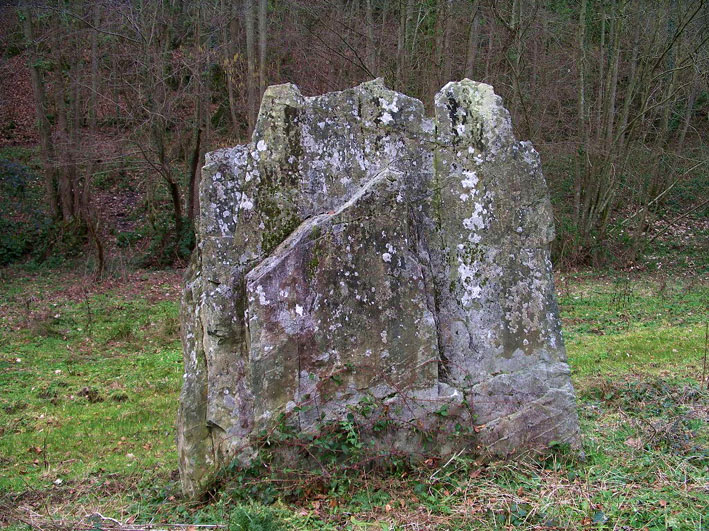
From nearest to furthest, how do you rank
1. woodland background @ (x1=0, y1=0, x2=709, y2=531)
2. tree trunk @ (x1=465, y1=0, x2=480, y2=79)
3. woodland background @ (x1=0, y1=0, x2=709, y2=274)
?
woodland background @ (x1=0, y1=0, x2=709, y2=531) < tree trunk @ (x1=465, y1=0, x2=480, y2=79) < woodland background @ (x1=0, y1=0, x2=709, y2=274)

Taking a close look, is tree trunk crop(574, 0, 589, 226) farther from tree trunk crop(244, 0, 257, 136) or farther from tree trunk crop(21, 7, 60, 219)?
tree trunk crop(21, 7, 60, 219)

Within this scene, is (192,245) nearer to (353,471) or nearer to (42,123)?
(42,123)

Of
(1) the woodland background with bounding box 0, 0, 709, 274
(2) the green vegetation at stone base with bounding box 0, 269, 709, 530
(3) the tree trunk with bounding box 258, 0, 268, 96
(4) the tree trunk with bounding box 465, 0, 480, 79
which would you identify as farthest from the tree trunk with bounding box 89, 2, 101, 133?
(4) the tree trunk with bounding box 465, 0, 480, 79

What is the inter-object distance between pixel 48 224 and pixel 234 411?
1928 cm

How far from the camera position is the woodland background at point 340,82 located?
63.1 ft

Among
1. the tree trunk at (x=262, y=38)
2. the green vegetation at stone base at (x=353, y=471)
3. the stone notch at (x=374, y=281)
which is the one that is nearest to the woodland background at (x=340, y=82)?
the tree trunk at (x=262, y=38)

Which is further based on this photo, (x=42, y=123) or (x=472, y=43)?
(x=42, y=123)

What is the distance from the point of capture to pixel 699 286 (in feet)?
53.1

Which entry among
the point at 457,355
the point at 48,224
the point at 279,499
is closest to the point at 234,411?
the point at 279,499

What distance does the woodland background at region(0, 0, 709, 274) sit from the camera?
757 inches

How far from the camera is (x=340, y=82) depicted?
1989 centimetres

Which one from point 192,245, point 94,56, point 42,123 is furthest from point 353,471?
point 42,123

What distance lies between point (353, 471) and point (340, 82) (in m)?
16.2

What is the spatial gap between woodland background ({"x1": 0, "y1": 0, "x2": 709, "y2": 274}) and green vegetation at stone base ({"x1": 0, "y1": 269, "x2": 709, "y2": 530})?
7.28 meters
